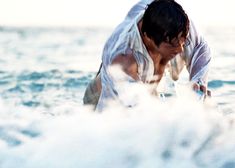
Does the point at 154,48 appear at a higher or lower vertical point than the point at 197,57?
higher

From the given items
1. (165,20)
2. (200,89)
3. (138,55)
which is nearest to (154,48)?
(138,55)

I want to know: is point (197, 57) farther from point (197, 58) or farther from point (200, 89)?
point (200, 89)

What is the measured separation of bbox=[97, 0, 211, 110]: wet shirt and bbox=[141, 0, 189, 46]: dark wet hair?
0.52 feet

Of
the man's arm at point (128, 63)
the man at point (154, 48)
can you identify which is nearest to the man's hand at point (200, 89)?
the man at point (154, 48)

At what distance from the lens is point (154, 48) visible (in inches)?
136

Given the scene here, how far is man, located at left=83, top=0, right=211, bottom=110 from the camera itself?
3273 millimetres

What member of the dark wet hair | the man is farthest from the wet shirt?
the dark wet hair

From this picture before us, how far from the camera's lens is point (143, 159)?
322 cm

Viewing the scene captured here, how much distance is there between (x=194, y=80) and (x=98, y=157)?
0.79 meters

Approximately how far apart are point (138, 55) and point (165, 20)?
0.31m

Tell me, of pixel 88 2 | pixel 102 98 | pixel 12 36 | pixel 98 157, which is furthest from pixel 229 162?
pixel 88 2

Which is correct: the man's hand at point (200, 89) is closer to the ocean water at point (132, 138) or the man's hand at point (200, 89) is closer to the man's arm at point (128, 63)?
the ocean water at point (132, 138)

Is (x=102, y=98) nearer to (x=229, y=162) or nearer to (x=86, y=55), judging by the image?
(x=229, y=162)

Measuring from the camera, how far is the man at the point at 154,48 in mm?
3273
